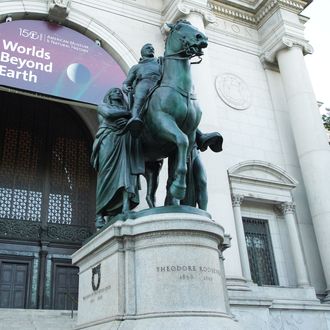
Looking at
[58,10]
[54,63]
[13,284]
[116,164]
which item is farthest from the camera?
[58,10]

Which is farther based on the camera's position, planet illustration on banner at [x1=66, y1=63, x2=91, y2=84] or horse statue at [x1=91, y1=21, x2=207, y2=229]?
planet illustration on banner at [x1=66, y1=63, x2=91, y2=84]

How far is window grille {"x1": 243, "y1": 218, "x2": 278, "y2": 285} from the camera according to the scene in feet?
44.9

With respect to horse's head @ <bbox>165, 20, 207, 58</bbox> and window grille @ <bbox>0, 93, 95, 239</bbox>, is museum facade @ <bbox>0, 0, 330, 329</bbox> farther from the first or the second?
horse's head @ <bbox>165, 20, 207, 58</bbox>

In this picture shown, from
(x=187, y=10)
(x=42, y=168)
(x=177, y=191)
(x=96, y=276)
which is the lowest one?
(x=96, y=276)

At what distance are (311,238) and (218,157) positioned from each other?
438 centimetres

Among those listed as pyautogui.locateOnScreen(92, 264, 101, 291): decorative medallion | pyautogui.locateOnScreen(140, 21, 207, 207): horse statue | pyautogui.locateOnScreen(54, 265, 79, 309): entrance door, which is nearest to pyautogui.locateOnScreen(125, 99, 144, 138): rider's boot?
pyautogui.locateOnScreen(140, 21, 207, 207): horse statue

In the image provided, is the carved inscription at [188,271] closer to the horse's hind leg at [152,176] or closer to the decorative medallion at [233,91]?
the horse's hind leg at [152,176]

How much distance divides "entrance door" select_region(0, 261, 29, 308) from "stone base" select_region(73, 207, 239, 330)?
27.3ft

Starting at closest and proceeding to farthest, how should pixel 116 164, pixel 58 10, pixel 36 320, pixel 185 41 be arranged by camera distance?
1. pixel 185 41
2. pixel 116 164
3. pixel 36 320
4. pixel 58 10

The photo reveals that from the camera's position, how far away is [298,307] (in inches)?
485

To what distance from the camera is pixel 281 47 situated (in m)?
16.4

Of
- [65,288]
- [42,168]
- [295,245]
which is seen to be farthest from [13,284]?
[295,245]

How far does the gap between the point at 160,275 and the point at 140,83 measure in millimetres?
2645

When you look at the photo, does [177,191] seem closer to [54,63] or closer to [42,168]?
[54,63]
